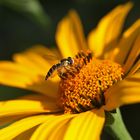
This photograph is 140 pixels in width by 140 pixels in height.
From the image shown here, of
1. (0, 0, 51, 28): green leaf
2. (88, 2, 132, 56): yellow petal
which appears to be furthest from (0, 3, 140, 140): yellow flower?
(0, 0, 51, 28): green leaf

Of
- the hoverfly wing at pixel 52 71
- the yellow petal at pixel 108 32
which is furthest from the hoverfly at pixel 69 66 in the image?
the yellow petal at pixel 108 32

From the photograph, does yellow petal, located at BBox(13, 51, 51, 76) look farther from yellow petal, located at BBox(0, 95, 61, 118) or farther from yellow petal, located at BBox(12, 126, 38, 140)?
yellow petal, located at BBox(12, 126, 38, 140)

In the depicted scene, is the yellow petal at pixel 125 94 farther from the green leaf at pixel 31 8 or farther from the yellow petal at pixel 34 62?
the green leaf at pixel 31 8

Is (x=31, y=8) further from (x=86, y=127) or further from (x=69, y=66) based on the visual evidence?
(x=86, y=127)

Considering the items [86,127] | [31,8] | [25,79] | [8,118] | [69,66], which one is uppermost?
[31,8]

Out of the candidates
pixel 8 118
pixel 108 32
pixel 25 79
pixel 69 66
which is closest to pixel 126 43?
pixel 108 32
